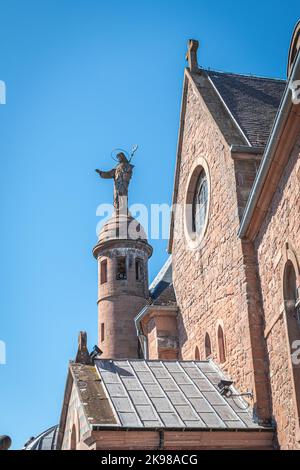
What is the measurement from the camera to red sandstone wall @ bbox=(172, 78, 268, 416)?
1450 centimetres

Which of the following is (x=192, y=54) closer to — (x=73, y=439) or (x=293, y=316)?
(x=293, y=316)

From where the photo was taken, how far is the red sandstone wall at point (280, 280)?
1184cm

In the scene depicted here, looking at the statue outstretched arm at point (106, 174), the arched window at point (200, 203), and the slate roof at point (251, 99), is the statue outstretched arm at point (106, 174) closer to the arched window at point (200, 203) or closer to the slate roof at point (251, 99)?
the slate roof at point (251, 99)

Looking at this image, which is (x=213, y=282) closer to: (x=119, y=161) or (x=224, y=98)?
(x=224, y=98)

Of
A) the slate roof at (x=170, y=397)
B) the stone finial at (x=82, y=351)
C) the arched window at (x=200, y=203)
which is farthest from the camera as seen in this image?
the arched window at (x=200, y=203)

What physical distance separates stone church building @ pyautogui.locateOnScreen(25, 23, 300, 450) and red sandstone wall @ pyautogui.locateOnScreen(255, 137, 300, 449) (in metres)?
0.03

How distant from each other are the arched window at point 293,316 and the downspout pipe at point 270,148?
1575 mm

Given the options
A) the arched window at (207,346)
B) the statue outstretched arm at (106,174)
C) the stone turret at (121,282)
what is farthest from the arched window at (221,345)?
the statue outstretched arm at (106,174)

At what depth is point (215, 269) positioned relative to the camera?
16328 mm

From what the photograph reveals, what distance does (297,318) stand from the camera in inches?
484

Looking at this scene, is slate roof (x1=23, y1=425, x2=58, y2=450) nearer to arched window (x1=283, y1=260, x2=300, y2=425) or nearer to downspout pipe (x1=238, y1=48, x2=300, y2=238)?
downspout pipe (x1=238, y1=48, x2=300, y2=238)

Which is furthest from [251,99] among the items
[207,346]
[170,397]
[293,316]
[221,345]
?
[170,397]
